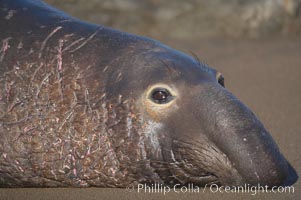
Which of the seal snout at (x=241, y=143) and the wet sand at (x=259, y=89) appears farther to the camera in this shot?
the wet sand at (x=259, y=89)

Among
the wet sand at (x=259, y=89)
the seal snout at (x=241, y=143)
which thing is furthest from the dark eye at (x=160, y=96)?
the wet sand at (x=259, y=89)

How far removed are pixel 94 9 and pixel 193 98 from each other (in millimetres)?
5554

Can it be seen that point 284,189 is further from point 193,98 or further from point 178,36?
point 178,36

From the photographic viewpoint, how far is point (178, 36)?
9297 mm

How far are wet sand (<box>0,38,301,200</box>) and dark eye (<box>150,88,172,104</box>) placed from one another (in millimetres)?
550

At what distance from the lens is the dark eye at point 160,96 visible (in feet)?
13.0

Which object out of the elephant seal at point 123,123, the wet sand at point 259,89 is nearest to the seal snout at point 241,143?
the elephant seal at point 123,123

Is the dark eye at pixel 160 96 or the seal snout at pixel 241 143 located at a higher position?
the dark eye at pixel 160 96

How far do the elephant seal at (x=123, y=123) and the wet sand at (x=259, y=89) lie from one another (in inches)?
4.0

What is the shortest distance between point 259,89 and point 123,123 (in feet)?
9.86

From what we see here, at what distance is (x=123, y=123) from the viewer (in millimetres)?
3963

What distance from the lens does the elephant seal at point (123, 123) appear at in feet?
12.7

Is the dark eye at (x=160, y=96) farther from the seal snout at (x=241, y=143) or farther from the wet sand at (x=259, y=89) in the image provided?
the wet sand at (x=259, y=89)

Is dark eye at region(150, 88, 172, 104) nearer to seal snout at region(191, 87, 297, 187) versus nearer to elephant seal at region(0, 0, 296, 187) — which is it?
elephant seal at region(0, 0, 296, 187)
